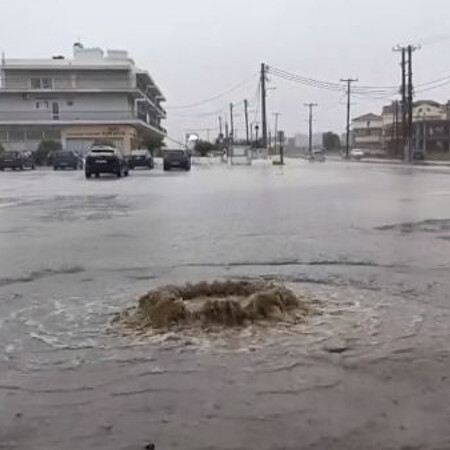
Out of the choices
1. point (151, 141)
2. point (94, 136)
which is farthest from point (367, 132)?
point (94, 136)

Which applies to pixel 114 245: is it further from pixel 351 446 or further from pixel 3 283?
pixel 351 446

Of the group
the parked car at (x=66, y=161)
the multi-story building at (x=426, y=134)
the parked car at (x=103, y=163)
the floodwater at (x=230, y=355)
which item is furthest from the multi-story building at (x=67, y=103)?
the floodwater at (x=230, y=355)

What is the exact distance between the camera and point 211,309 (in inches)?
259

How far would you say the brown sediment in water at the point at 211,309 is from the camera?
6445 millimetres

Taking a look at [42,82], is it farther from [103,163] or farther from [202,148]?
[103,163]

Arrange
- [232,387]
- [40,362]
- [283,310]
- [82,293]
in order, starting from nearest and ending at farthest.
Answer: [232,387]
[40,362]
[283,310]
[82,293]

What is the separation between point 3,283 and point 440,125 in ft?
424

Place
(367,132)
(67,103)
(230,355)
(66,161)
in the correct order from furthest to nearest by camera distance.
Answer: (367,132) → (67,103) → (66,161) → (230,355)

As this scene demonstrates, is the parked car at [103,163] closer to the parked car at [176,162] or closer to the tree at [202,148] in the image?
the parked car at [176,162]

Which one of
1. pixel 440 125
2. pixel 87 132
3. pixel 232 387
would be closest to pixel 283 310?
pixel 232 387

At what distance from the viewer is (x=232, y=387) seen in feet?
16.1

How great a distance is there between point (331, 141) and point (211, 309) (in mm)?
176956

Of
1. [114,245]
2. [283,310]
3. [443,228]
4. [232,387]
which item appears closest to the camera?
[232,387]

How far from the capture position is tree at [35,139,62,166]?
72375 mm
